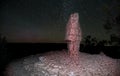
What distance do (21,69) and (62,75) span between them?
1.66 ft

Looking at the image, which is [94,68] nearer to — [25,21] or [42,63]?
[42,63]

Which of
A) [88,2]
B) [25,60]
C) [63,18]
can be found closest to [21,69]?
[25,60]

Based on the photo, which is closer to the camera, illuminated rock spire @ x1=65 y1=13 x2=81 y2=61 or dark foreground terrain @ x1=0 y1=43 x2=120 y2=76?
dark foreground terrain @ x1=0 y1=43 x2=120 y2=76

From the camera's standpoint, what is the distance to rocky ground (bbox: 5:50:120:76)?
388cm

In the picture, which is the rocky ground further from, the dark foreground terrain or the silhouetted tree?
the silhouetted tree

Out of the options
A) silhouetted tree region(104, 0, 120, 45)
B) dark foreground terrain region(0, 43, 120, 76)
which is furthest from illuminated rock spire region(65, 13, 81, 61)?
silhouetted tree region(104, 0, 120, 45)

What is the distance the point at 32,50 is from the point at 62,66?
0.42m

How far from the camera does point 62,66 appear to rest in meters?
3.94

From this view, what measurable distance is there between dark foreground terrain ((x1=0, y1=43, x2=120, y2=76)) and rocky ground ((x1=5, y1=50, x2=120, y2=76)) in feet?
0.18

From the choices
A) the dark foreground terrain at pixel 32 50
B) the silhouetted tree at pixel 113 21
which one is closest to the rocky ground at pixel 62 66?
the dark foreground terrain at pixel 32 50

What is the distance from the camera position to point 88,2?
13.1 feet

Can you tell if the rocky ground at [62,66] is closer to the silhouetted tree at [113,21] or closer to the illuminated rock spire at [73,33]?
the illuminated rock spire at [73,33]

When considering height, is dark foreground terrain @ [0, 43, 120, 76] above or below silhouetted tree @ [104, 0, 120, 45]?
below

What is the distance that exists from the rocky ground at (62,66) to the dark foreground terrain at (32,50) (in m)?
0.05
